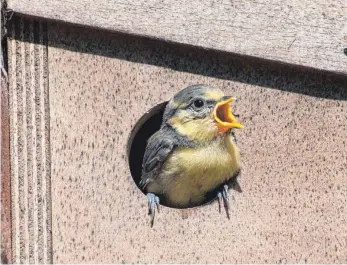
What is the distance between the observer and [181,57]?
4.81 m

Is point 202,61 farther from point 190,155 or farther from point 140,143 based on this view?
point 140,143

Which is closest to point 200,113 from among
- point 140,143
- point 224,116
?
point 224,116

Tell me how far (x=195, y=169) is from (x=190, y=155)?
61 millimetres

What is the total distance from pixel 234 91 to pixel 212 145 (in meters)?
0.30

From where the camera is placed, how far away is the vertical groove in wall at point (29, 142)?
4.46 meters

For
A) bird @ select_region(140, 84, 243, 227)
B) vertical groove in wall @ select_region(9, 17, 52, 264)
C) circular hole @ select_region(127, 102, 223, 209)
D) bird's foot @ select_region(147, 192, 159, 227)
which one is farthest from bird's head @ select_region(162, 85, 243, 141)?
vertical groove in wall @ select_region(9, 17, 52, 264)

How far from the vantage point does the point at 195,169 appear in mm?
5020

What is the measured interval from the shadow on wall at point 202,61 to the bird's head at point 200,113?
8 cm

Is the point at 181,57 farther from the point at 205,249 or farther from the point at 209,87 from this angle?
the point at 205,249

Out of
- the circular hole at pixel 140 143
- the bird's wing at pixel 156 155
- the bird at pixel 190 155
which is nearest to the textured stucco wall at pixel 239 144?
the bird at pixel 190 155

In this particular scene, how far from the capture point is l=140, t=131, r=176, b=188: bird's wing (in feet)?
16.5

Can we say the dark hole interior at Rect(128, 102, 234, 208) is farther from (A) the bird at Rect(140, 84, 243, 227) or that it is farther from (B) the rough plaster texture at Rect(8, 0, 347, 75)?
(B) the rough plaster texture at Rect(8, 0, 347, 75)

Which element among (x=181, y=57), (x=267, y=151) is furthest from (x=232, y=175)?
(x=181, y=57)

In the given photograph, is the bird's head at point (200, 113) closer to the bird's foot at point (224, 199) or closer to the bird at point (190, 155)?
the bird at point (190, 155)
